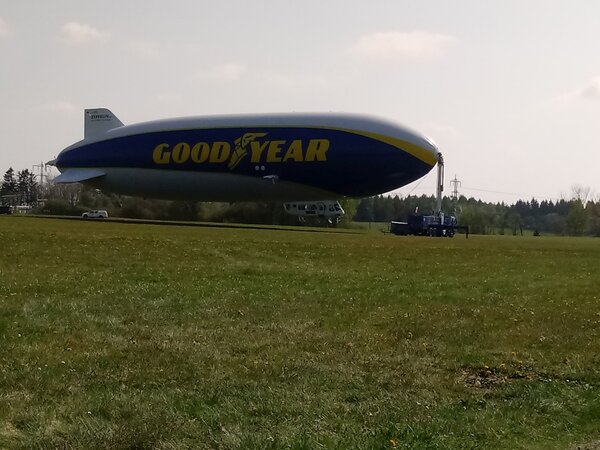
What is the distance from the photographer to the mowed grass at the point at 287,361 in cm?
829

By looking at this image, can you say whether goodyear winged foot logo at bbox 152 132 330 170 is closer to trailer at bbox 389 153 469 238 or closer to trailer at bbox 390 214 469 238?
trailer at bbox 389 153 469 238

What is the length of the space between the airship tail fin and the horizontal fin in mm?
4965

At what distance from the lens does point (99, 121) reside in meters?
80.7

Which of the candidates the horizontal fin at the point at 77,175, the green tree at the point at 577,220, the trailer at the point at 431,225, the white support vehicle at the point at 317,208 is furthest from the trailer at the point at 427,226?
the green tree at the point at 577,220

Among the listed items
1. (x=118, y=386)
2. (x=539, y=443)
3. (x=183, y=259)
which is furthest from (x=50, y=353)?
(x=183, y=259)

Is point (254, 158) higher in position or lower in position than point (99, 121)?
lower

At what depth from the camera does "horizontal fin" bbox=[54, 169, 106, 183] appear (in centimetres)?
7588

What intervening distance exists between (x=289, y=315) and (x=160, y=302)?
3.38 m

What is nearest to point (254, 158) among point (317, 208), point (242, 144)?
point (242, 144)

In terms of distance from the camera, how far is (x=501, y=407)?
9.70m

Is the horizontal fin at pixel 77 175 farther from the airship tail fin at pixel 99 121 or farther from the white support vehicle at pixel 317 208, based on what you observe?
the white support vehicle at pixel 317 208

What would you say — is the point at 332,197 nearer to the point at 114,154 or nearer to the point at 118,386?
the point at 114,154

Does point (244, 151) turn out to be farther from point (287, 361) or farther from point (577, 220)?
point (577, 220)

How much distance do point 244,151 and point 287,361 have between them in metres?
58.2
